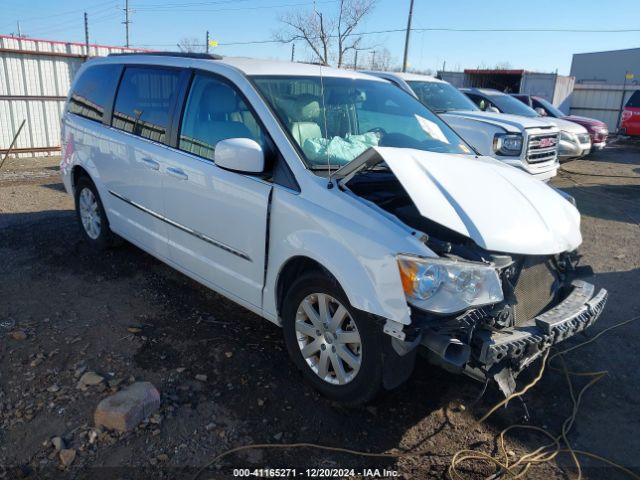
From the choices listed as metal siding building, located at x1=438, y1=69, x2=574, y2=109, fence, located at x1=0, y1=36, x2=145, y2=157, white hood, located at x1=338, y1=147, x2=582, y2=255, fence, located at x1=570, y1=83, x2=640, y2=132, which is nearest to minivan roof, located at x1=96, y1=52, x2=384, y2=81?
white hood, located at x1=338, y1=147, x2=582, y2=255

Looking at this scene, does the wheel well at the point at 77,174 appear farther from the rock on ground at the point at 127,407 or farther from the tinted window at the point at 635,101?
the tinted window at the point at 635,101

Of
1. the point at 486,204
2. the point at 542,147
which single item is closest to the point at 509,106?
the point at 542,147

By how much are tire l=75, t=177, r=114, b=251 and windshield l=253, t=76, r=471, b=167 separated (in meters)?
2.61

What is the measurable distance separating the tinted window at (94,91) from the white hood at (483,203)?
3060 millimetres

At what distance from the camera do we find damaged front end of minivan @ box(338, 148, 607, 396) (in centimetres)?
262

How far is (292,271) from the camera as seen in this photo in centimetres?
328

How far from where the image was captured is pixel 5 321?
3.99 meters

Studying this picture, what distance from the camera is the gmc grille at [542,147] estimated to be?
8.72 m

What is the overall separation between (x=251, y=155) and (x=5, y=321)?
2.42m

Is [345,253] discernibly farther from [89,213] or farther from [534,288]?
[89,213]

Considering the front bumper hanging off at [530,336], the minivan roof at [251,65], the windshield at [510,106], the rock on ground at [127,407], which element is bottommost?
the rock on ground at [127,407]

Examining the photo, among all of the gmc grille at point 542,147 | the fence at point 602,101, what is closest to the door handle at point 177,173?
the gmc grille at point 542,147

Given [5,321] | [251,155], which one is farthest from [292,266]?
[5,321]

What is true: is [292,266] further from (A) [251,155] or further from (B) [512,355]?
(B) [512,355]
